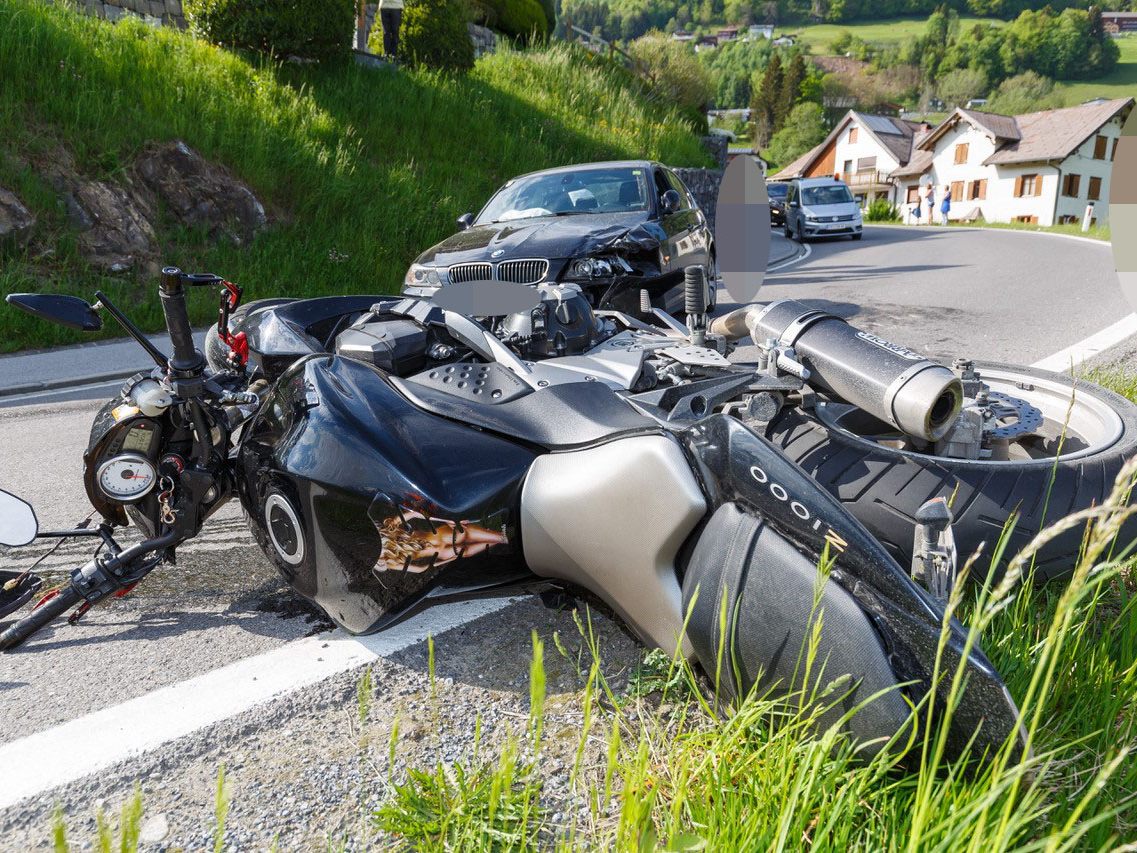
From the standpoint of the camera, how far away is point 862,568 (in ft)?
4.99

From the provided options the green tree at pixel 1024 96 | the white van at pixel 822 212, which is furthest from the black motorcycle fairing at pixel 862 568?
the green tree at pixel 1024 96

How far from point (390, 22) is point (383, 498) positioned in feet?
53.1

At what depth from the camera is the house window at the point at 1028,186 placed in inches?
2053

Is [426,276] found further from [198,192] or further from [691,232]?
[198,192]

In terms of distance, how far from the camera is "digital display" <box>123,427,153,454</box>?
238 centimetres

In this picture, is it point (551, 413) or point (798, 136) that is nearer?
point (551, 413)

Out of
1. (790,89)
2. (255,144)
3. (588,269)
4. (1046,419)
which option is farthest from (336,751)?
(790,89)

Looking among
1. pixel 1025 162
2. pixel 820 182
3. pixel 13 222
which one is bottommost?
pixel 13 222

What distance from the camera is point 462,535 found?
1.97 m

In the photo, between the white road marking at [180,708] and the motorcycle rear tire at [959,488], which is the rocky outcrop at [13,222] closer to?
the white road marking at [180,708]

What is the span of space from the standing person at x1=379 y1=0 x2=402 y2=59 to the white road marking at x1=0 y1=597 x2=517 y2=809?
51.9 ft

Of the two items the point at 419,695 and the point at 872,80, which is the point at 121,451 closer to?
the point at 419,695

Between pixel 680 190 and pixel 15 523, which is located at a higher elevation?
pixel 680 190

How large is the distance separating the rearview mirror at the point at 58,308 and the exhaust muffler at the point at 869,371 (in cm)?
203
